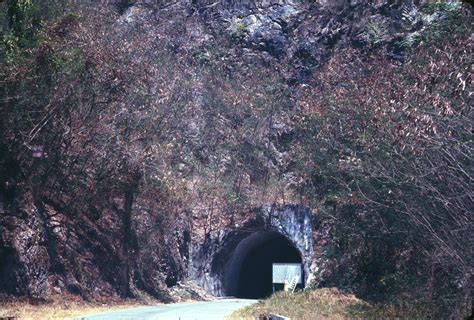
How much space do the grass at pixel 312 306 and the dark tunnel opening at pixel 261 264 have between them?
12.7 m

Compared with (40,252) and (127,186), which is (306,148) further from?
(40,252)

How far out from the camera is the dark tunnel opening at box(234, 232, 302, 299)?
4009 cm

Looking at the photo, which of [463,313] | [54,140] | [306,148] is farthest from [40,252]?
[463,313]

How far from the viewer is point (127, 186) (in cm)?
2898

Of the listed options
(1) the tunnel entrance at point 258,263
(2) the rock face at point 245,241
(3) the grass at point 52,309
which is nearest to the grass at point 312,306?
(3) the grass at point 52,309

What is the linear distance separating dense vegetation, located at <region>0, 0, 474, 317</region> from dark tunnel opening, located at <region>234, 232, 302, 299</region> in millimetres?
4483

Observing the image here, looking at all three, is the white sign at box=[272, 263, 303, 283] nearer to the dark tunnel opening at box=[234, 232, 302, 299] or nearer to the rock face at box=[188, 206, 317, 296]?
the rock face at box=[188, 206, 317, 296]

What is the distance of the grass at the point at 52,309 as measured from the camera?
2186 centimetres

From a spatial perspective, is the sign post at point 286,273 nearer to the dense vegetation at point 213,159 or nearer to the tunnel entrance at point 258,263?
the dense vegetation at point 213,159

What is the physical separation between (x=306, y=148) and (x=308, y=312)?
12.4m

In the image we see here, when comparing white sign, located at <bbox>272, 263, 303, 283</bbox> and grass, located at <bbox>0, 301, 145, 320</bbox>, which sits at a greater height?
white sign, located at <bbox>272, 263, 303, 283</bbox>

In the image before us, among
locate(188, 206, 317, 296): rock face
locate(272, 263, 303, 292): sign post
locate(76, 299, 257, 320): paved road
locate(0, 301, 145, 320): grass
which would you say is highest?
locate(188, 206, 317, 296): rock face

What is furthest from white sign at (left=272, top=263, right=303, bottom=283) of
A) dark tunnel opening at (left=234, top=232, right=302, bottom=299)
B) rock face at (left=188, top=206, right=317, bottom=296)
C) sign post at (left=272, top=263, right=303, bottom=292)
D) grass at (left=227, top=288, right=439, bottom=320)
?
dark tunnel opening at (left=234, top=232, right=302, bottom=299)

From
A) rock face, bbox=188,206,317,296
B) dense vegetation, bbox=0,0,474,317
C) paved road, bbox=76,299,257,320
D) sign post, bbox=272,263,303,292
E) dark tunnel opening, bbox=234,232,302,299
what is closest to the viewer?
dense vegetation, bbox=0,0,474,317
